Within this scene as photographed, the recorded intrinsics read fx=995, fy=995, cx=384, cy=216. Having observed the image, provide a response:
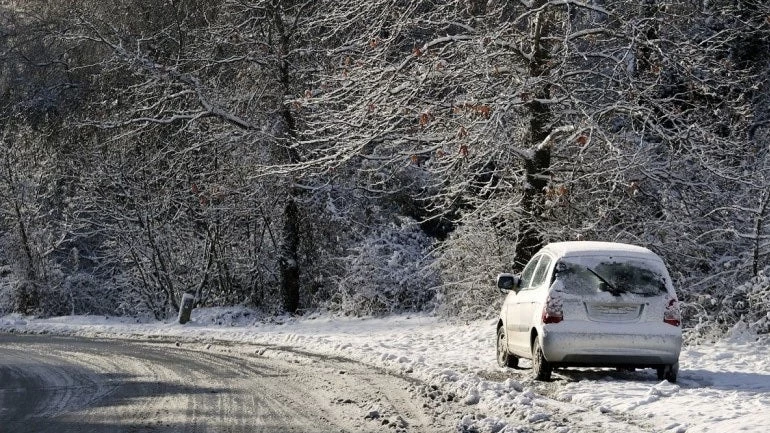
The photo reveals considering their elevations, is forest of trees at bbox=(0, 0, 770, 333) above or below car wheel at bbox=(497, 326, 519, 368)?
above

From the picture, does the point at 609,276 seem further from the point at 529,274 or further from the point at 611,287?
the point at 529,274

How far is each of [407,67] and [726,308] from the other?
706 centimetres

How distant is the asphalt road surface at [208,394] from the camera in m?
9.20

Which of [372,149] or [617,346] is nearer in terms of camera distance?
[617,346]

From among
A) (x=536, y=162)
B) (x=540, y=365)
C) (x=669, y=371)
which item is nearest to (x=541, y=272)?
(x=540, y=365)

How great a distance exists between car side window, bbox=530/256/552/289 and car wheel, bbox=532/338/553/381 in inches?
33.2

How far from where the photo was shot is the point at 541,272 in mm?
12891

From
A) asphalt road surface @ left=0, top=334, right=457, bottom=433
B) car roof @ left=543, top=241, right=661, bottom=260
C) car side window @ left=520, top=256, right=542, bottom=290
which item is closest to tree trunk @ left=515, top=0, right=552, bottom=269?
car side window @ left=520, top=256, right=542, bottom=290

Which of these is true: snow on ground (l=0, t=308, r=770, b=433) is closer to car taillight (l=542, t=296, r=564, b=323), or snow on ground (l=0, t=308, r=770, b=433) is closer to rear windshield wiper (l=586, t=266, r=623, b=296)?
car taillight (l=542, t=296, r=564, b=323)

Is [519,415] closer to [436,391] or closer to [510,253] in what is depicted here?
[436,391]

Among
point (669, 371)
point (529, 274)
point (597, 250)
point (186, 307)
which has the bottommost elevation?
point (186, 307)

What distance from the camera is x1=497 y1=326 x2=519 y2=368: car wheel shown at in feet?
46.2

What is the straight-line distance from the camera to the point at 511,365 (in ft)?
46.3

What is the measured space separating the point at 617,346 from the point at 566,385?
2.42 ft
